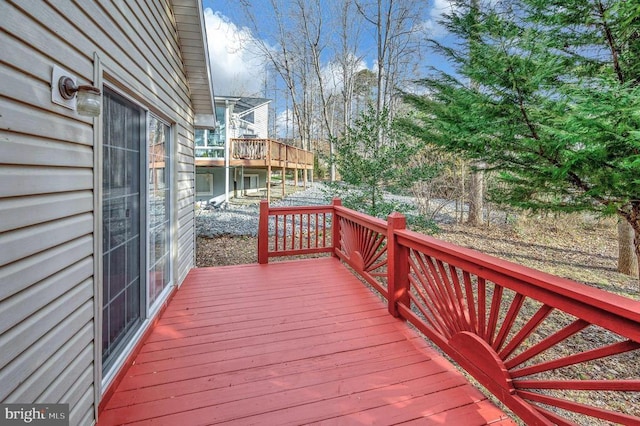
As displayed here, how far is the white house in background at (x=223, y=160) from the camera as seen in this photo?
1231 cm

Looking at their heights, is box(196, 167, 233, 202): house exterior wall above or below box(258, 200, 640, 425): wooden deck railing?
above

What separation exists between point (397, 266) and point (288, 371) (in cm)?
146

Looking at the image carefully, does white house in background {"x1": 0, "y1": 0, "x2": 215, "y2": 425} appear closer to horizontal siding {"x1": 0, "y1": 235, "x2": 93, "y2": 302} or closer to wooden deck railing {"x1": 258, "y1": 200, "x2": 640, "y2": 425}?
horizontal siding {"x1": 0, "y1": 235, "x2": 93, "y2": 302}

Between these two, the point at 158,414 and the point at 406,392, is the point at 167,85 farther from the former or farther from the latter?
the point at 406,392

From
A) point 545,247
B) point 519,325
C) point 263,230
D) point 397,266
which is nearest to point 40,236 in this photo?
point 397,266

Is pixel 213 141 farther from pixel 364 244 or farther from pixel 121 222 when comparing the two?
pixel 121 222

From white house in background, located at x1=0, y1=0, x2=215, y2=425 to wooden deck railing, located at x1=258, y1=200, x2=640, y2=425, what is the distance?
2.33 metres

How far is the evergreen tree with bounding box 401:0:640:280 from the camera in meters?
2.77

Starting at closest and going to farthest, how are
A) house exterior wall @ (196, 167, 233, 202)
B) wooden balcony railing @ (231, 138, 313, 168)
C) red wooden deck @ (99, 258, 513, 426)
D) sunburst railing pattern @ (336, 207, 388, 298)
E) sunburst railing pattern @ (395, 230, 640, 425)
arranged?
sunburst railing pattern @ (395, 230, 640, 425)
red wooden deck @ (99, 258, 513, 426)
sunburst railing pattern @ (336, 207, 388, 298)
wooden balcony railing @ (231, 138, 313, 168)
house exterior wall @ (196, 167, 233, 202)

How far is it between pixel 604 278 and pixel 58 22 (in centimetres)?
823

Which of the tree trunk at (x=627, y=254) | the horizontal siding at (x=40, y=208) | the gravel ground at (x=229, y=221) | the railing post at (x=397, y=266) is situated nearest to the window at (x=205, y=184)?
the gravel ground at (x=229, y=221)

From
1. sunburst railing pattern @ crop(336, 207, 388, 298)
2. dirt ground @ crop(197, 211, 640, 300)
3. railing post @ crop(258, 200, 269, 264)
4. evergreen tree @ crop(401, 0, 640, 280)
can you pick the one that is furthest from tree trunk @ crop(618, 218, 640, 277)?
railing post @ crop(258, 200, 269, 264)

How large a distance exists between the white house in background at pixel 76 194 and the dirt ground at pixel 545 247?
12.3ft

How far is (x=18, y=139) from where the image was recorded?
1214 mm
